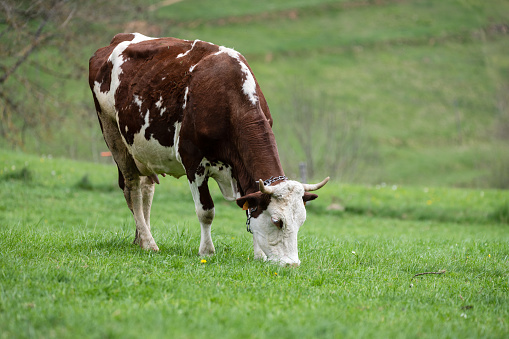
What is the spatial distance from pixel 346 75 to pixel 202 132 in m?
55.8

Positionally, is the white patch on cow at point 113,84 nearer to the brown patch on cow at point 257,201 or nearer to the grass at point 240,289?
the grass at point 240,289

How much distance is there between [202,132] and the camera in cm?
679

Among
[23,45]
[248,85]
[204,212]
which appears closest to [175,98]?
[248,85]

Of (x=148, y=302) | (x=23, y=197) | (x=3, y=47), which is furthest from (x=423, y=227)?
(x=3, y=47)

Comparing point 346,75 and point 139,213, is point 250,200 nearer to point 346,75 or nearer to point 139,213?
point 139,213

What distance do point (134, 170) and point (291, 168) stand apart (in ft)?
96.3

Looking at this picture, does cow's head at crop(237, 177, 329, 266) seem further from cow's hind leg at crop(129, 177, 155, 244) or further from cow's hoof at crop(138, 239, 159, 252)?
cow's hind leg at crop(129, 177, 155, 244)

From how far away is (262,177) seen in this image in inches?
259

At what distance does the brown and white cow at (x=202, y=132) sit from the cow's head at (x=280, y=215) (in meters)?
0.01

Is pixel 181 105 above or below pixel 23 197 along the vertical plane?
above

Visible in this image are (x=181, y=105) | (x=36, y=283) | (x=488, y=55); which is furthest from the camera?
(x=488, y=55)

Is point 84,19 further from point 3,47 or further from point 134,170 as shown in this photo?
point 134,170

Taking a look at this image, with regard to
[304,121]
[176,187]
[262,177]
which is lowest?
[304,121]

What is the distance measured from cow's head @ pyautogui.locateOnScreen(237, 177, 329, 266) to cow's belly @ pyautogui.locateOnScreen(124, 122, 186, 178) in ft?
4.96
